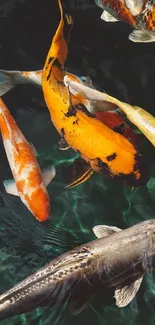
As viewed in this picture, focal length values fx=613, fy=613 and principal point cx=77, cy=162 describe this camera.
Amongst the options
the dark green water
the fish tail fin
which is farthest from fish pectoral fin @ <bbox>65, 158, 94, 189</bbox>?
the fish tail fin

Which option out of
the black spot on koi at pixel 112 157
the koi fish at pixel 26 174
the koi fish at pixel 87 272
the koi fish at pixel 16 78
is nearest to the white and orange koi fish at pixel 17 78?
the koi fish at pixel 16 78

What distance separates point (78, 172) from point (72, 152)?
46 cm

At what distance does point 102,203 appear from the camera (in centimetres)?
557

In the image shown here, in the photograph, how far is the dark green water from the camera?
499 centimetres

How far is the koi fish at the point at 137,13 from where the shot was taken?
209 inches

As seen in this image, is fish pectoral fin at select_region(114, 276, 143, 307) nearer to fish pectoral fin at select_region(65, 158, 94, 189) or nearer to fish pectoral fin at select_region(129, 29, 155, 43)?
fish pectoral fin at select_region(65, 158, 94, 189)

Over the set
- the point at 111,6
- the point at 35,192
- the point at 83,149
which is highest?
the point at 111,6

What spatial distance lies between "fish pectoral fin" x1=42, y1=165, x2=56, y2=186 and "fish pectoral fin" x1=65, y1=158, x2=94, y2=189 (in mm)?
203

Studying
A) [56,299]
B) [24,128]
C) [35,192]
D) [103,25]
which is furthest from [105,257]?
[103,25]

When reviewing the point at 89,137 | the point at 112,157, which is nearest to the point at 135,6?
the point at 89,137

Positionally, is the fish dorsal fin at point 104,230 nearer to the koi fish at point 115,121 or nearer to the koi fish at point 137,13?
the koi fish at point 115,121

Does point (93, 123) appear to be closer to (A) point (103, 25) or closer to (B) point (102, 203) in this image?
(B) point (102, 203)

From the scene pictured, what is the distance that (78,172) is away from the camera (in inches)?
209

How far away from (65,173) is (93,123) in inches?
39.4
